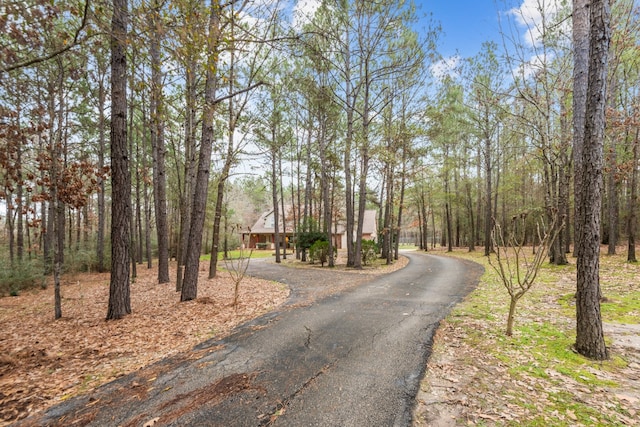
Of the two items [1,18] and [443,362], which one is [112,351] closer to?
[1,18]

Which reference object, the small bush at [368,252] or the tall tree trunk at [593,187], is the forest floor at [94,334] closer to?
the tall tree trunk at [593,187]

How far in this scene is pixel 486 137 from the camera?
17953 mm

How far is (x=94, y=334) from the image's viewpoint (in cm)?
495

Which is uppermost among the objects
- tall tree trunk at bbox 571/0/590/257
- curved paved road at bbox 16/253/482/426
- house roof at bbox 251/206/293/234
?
tall tree trunk at bbox 571/0/590/257

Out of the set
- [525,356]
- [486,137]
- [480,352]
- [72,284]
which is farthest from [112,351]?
[486,137]

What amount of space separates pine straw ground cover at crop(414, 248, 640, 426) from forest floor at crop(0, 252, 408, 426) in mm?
3590

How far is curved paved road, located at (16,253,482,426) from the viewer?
2607mm

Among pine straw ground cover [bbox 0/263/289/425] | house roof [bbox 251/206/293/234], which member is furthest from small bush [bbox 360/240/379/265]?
house roof [bbox 251/206/293/234]

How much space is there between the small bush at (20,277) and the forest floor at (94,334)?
1186mm

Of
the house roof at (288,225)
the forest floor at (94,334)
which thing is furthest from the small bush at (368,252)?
the house roof at (288,225)

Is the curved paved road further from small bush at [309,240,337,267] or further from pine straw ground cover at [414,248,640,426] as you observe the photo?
small bush at [309,240,337,267]

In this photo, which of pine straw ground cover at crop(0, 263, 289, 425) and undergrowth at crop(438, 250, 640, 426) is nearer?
undergrowth at crop(438, 250, 640, 426)

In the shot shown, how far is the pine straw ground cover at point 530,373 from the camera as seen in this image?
254 centimetres

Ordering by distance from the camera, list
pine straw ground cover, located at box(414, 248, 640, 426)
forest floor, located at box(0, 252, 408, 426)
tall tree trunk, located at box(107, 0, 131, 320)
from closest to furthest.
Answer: pine straw ground cover, located at box(414, 248, 640, 426), forest floor, located at box(0, 252, 408, 426), tall tree trunk, located at box(107, 0, 131, 320)
